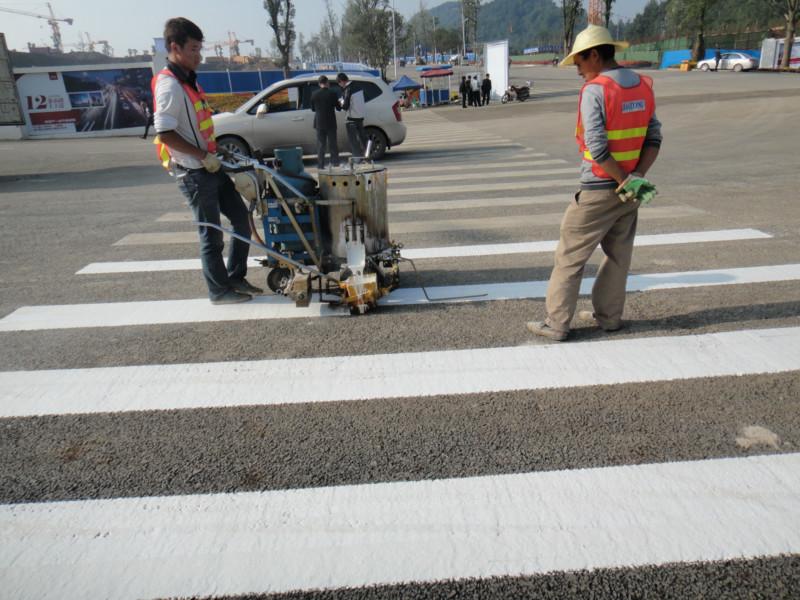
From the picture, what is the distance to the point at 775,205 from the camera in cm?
764

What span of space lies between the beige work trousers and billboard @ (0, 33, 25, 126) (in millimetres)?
16426

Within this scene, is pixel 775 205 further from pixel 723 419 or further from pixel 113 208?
pixel 113 208

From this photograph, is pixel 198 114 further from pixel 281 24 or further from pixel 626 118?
pixel 281 24

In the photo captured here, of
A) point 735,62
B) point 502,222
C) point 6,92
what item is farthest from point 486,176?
point 735,62

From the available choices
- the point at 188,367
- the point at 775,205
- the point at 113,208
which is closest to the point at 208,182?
the point at 188,367

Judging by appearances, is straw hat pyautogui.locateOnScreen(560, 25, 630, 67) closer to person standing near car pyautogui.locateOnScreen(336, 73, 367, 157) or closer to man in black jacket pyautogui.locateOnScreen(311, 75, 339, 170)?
man in black jacket pyautogui.locateOnScreen(311, 75, 339, 170)

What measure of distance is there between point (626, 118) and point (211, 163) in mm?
2942

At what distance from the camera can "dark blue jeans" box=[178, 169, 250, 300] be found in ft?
15.4

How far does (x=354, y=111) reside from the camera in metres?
12.9

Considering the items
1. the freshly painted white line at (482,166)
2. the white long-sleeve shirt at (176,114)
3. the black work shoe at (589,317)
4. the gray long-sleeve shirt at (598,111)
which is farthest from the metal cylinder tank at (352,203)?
the freshly painted white line at (482,166)

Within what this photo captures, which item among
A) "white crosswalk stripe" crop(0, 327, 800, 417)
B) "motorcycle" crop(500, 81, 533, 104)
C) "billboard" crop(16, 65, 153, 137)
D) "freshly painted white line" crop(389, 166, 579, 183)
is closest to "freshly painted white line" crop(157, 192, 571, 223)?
"freshly painted white line" crop(389, 166, 579, 183)

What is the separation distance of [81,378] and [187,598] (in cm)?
216

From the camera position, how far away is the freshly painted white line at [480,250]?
242 inches

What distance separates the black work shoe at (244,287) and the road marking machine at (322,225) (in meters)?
0.32
